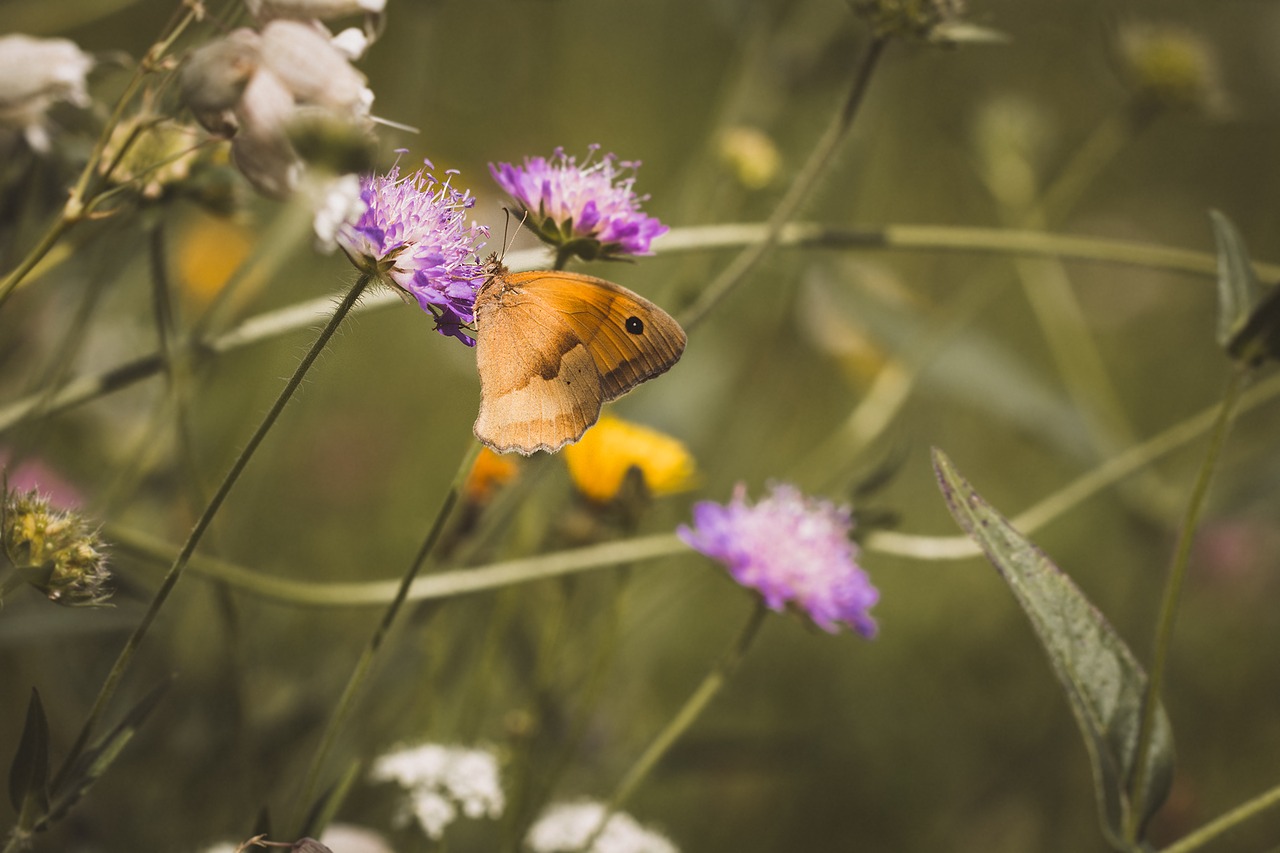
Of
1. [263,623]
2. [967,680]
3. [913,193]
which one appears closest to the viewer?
[263,623]

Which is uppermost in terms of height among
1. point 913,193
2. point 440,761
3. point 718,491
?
point 913,193

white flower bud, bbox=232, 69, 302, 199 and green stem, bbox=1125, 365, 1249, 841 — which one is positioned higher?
white flower bud, bbox=232, 69, 302, 199

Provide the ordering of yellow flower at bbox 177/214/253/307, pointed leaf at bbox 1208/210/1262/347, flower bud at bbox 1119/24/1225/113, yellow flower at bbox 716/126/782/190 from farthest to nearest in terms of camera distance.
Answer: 1. yellow flower at bbox 177/214/253/307
2. flower bud at bbox 1119/24/1225/113
3. yellow flower at bbox 716/126/782/190
4. pointed leaf at bbox 1208/210/1262/347

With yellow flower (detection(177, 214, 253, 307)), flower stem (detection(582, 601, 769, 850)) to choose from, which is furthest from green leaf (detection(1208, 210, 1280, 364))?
yellow flower (detection(177, 214, 253, 307))

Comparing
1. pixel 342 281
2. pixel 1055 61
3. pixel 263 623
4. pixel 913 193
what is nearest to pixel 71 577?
pixel 342 281

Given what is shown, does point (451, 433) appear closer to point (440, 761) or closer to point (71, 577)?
point (440, 761)

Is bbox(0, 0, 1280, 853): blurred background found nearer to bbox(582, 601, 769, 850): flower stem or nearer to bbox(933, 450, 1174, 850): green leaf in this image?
bbox(582, 601, 769, 850): flower stem

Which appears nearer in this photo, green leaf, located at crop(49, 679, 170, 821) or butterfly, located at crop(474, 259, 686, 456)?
green leaf, located at crop(49, 679, 170, 821)
